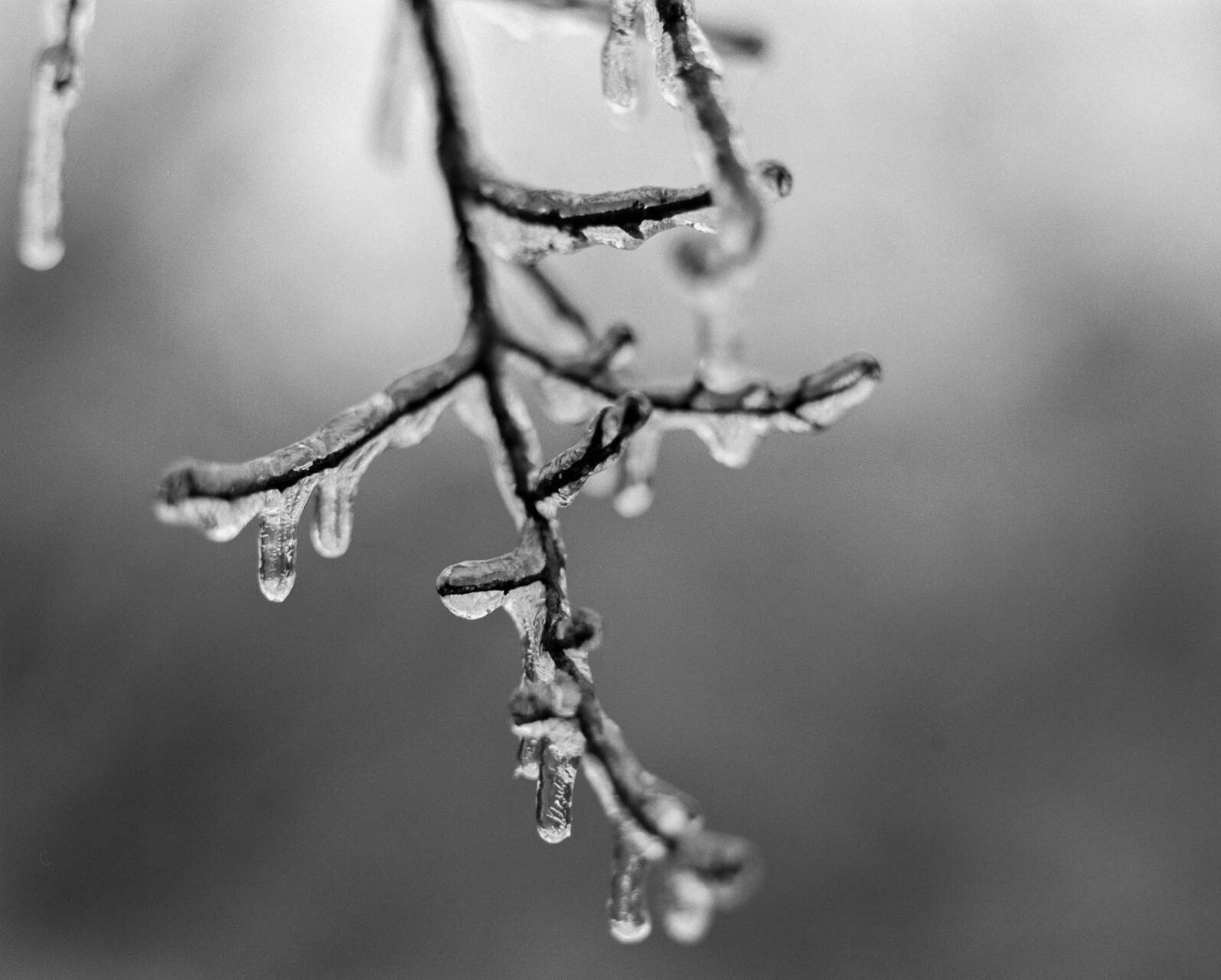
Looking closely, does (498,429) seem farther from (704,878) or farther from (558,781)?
(704,878)

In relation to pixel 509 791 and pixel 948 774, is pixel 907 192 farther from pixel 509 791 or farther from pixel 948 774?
pixel 509 791

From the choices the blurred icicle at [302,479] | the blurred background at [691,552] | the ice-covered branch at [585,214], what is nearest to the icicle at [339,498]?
the blurred icicle at [302,479]

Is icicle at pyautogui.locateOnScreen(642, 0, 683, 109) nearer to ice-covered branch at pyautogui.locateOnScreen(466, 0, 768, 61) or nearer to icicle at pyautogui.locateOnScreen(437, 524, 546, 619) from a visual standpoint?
icicle at pyautogui.locateOnScreen(437, 524, 546, 619)

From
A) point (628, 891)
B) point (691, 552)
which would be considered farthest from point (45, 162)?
point (691, 552)

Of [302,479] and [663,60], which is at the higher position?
[663,60]

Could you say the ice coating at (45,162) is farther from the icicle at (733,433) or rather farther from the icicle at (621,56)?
the icicle at (733,433)

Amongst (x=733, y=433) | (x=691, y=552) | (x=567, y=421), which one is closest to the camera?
(x=733, y=433)

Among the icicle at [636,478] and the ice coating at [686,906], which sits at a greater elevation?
the icicle at [636,478]
